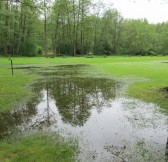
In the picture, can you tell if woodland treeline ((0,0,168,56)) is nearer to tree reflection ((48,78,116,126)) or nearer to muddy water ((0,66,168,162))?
tree reflection ((48,78,116,126))

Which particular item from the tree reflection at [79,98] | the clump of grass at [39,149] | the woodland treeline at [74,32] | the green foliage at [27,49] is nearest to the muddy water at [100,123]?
the tree reflection at [79,98]

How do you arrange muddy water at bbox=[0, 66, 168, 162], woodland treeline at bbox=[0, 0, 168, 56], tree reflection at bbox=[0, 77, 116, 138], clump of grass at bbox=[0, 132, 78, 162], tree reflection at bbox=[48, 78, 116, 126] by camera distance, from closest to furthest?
clump of grass at bbox=[0, 132, 78, 162] < muddy water at bbox=[0, 66, 168, 162] < tree reflection at bbox=[0, 77, 116, 138] < tree reflection at bbox=[48, 78, 116, 126] < woodland treeline at bbox=[0, 0, 168, 56]

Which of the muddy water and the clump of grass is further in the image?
the muddy water

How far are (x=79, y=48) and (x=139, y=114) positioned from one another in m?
59.2

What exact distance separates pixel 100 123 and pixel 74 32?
2111 inches

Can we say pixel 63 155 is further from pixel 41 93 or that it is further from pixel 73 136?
pixel 41 93

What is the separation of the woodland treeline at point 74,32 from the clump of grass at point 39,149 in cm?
3431

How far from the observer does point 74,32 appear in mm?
60125

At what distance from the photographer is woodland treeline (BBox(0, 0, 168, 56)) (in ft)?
178

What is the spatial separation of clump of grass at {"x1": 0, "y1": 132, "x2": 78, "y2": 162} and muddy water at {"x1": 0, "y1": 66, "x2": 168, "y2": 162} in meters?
0.33

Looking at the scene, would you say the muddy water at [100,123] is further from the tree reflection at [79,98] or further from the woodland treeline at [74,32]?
the woodland treeline at [74,32]

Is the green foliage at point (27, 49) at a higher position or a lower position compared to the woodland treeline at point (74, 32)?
lower

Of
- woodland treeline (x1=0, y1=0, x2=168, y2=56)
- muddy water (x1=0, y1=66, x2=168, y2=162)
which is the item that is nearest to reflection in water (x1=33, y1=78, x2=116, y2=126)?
muddy water (x1=0, y1=66, x2=168, y2=162)

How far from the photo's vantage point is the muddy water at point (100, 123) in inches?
236
